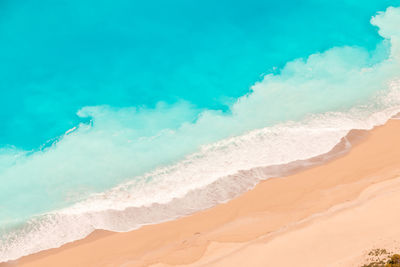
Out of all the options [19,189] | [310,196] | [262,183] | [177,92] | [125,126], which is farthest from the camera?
[177,92]

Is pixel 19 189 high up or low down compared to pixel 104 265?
up

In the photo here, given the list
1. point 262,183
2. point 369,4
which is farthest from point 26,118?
point 369,4

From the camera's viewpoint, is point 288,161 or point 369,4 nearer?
point 288,161

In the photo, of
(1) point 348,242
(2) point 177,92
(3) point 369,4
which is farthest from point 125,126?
(3) point 369,4

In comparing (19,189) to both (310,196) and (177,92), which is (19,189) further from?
(310,196)

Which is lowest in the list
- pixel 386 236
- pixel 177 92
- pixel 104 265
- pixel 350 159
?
pixel 386 236

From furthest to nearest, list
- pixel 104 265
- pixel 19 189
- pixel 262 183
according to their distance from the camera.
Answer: pixel 19 189 → pixel 262 183 → pixel 104 265
